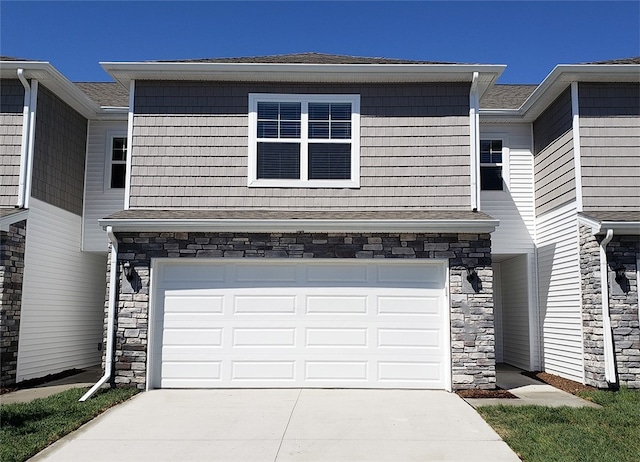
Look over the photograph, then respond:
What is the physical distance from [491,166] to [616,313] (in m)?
4.01

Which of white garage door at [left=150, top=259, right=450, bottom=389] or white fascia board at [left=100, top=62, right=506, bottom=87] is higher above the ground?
white fascia board at [left=100, top=62, right=506, bottom=87]

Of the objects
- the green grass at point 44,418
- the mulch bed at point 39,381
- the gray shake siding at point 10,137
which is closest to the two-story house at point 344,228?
the green grass at point 44,418

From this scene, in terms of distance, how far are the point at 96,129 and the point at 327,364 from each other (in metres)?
6.98

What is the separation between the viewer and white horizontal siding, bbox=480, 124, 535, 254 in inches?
462

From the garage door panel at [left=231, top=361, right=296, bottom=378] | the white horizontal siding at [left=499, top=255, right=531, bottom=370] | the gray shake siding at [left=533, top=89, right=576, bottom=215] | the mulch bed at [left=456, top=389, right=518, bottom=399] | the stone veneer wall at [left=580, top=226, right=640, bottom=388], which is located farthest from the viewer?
the white horizontal siding at [left=499, top=255, right=531, bottom=370]

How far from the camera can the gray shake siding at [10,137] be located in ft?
33.2

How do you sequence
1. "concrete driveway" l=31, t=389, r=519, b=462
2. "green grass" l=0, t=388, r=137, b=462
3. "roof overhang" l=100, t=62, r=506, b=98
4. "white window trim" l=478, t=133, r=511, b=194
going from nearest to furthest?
"concrete driveway" l=31, t=389, r=519, b=462 → "green grass" l=0, t=388, r=137, b=462 → "roof overhang" l=100, t=62, r=506, b=98 → "white window trim" l=478, t=133, r=511, b=194

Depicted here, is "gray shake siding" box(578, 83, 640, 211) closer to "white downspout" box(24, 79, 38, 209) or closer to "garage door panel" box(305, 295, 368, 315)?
"garage door panel" box(305, 295, 368, 315)

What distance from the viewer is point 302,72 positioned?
979 centimetres

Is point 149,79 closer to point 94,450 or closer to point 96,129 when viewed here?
point 96,129

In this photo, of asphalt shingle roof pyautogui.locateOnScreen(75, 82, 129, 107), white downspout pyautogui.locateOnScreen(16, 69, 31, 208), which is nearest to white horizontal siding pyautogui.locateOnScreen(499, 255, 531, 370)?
asphalt shingle roof pyautogui.locateOnScreen(75, 82, 129, 107)

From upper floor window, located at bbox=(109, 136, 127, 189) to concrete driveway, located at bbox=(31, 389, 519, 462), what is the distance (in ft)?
16.3

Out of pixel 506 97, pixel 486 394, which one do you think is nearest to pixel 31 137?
A: pixel 486 394

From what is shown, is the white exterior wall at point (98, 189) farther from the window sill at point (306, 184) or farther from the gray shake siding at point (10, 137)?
the window sill at point (306, 184)
